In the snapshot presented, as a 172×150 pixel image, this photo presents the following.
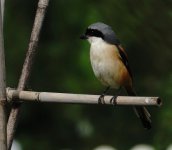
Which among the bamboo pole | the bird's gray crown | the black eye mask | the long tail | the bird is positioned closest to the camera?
the bamboo pole

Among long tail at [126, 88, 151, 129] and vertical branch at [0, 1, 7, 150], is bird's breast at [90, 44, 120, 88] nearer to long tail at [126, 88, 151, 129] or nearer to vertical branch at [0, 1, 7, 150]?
long tail at [126, 88, 151, 129]

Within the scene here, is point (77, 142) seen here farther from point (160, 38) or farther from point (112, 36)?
point (160, 38)

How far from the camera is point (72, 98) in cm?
246

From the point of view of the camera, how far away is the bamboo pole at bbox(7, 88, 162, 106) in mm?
2381

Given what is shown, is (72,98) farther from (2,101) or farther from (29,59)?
(29,59)

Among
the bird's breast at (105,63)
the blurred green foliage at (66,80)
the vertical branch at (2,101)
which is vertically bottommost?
the blurred green foliage at (66,80)

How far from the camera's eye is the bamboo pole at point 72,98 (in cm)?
238

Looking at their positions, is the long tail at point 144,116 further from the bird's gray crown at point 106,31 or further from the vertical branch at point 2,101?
the vertical branch at point 2,101

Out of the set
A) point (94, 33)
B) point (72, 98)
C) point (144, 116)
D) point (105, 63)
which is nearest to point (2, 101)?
point (72, 98)

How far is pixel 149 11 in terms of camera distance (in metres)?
3.68

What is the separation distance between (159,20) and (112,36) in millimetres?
560

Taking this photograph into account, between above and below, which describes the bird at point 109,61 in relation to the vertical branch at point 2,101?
below

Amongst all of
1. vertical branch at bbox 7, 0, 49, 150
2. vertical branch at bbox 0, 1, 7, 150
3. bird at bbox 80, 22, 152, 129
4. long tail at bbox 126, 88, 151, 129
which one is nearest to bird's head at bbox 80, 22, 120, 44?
bird at bbox 80, 22, 152, 129

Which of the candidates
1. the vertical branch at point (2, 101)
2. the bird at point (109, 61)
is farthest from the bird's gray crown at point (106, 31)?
the vertical branch at point (2, 101)
